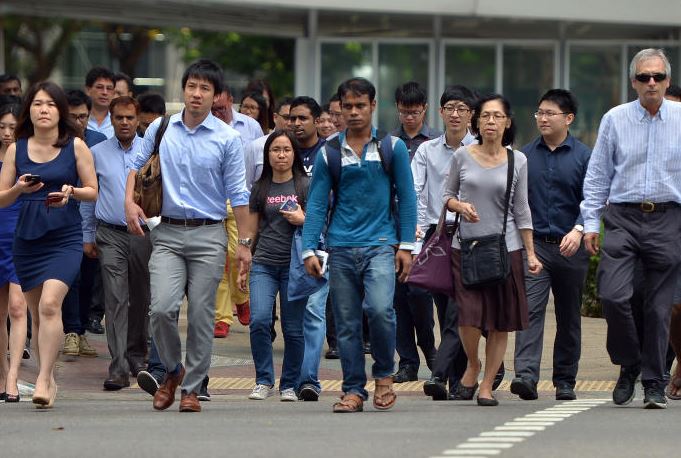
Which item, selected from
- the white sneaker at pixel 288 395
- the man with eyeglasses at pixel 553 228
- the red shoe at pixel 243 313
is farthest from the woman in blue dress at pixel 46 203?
the red shoe at pixel 243 313

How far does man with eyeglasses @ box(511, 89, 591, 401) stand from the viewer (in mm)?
10711

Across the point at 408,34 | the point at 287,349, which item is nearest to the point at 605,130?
the point at 287,349

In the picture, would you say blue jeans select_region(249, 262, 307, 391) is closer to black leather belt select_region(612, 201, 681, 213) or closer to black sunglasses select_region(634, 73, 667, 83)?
black leather belt select_region(612, 201, 681, 213)

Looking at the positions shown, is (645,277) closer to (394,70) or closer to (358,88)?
(358,88)

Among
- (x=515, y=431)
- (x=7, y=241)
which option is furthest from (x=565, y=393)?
(x=7, y=241)

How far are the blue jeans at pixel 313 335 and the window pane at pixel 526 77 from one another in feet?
42.7

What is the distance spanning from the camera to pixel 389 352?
978 centimetres

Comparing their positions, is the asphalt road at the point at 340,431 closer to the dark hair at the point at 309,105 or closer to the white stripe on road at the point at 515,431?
the white stripe on road at the point at 515,431

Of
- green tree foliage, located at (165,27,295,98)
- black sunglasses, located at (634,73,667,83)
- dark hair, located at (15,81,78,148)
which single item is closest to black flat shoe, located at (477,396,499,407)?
black sunglasses, located at (634,73,667,83)

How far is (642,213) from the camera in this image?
9.95 m

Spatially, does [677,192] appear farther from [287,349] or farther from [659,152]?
[287,349]

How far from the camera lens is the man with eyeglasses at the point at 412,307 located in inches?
469

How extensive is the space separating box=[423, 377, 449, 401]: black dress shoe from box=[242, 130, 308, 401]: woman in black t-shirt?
0.84 m

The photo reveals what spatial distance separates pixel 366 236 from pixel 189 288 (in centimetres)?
109
